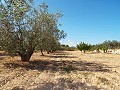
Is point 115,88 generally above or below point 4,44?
below

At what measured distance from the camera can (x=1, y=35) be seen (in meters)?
20.3

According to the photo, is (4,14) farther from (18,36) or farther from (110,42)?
(110,42)

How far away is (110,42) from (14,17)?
5277 inches

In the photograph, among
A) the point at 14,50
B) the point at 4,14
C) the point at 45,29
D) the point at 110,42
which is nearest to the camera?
the point at 4,14

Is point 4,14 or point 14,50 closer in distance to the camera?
point 4,14

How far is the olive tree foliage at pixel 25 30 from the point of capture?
20359 mm

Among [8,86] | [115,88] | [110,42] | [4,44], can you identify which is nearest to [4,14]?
[4,44]

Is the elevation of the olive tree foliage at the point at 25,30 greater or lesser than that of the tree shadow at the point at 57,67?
greater

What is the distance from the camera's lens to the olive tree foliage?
66.8 ft

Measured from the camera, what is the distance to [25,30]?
22.4 meters

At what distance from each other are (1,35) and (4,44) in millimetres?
1083

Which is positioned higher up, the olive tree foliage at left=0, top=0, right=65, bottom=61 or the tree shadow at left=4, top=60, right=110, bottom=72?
the olive tree foliage at left=0, top=0, right=65, bottom=61

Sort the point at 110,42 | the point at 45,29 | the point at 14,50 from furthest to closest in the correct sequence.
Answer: the point at 110,42, the point at 45,29, the point at 14,50

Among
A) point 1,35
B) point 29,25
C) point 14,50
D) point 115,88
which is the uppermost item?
point 29,25
